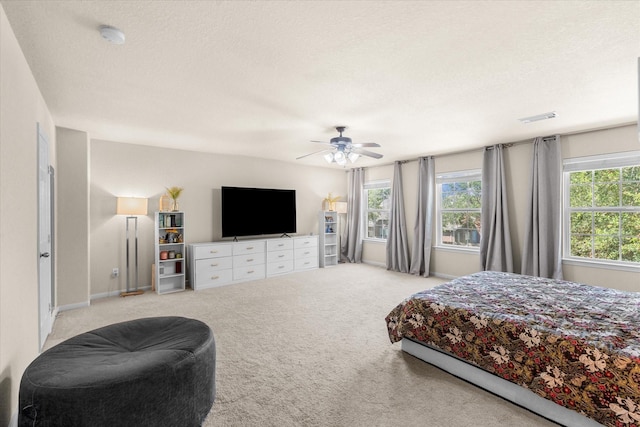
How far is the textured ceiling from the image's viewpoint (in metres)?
1.71

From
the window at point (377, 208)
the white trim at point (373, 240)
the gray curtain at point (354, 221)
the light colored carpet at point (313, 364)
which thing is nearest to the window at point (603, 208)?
the light colored carpet at point (313, 364)

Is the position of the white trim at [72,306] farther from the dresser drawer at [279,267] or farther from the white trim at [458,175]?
the white trim at [458,175]

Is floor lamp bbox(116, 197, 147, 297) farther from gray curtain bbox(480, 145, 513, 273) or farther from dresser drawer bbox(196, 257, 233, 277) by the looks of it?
gray curtain bbox(480, 145, 513, 273)

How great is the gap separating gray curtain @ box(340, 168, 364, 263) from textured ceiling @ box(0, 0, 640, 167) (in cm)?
345

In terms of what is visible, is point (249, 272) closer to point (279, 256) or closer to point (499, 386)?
point (279, 256)

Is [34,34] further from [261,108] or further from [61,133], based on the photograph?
[61,133]

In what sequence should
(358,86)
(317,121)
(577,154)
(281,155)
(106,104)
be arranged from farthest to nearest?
(281,155)
(577,154)
(317,121)
(106,104)
(358,86)

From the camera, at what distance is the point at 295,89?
107 inches

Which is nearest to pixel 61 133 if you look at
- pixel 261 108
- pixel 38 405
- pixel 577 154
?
pixel 261 108

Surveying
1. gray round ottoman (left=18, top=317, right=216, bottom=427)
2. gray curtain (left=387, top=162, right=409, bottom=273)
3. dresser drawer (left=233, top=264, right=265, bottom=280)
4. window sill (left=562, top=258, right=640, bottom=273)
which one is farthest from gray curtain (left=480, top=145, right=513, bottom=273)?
gray round ottoman (left=18, top=317, right=216, bottom=427)

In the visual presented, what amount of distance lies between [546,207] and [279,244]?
4654 mm

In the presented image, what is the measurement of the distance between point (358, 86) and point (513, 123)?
8.01 ft

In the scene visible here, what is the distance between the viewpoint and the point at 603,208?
407 cm

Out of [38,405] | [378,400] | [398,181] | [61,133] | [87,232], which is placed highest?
[61,133]
